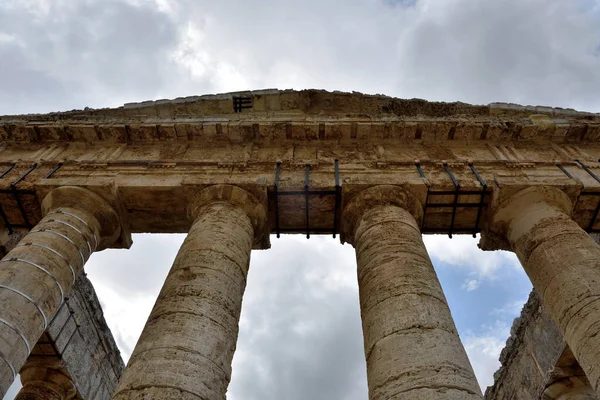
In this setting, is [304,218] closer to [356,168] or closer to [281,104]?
[356,168]

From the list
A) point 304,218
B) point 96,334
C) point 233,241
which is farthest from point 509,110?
point 96,334

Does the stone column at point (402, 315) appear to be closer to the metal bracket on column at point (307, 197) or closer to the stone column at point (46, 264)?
the metal bracket on column at point (307, 197)

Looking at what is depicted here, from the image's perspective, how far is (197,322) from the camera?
19.0 ft

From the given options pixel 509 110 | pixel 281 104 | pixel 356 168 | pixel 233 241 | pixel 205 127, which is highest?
pixel 281 104

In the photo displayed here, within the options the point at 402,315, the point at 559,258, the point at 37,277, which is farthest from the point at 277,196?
the point at 559,258

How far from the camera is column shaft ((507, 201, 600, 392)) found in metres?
6.04

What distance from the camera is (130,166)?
941cm

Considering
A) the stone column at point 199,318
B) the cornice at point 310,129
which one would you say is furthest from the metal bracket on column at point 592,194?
the stone column at point 199,318

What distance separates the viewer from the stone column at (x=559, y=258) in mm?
6105

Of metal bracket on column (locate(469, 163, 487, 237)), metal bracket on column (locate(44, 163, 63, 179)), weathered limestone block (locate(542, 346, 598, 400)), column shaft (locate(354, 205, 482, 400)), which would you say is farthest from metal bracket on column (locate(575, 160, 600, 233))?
metal bracket on column (locate(44, 163, 63, 179))

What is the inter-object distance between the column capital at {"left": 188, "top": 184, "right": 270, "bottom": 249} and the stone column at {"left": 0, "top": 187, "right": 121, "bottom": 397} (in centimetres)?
162

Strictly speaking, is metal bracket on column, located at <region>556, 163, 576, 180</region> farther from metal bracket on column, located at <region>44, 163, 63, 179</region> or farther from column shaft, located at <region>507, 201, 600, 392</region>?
metal bracket on column, located at <region>44, 163, 63, 179</region>

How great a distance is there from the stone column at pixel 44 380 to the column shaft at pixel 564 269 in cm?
959

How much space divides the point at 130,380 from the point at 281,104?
9.36m
